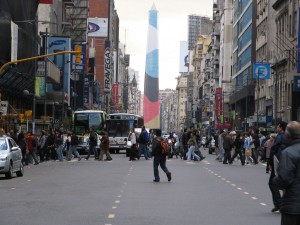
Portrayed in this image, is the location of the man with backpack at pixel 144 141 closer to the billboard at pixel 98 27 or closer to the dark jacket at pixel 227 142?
the dark jacket at pixel 227 142

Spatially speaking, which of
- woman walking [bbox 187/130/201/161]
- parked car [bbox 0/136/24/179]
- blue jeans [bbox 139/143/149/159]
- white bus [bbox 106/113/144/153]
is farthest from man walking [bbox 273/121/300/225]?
white bus [bbox 106/113/144/153]

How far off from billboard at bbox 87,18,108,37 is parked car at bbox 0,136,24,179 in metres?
154

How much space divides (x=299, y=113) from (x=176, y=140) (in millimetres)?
18701

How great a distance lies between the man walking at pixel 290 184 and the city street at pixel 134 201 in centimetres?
621

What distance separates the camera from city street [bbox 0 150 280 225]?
50.8 feet

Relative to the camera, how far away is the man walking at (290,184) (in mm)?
8594

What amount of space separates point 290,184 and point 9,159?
2054 centimetres

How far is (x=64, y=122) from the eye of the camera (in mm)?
79438

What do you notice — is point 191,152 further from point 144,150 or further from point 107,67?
point 107,67

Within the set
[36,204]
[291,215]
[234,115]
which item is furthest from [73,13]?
[291,215]

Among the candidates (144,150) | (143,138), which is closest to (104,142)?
(143,138)

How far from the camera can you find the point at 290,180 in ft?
28.6

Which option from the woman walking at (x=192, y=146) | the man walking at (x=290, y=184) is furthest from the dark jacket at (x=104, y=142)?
the man walking at (x=290, y=184)

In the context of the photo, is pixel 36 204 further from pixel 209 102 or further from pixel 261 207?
pixel 209 102
